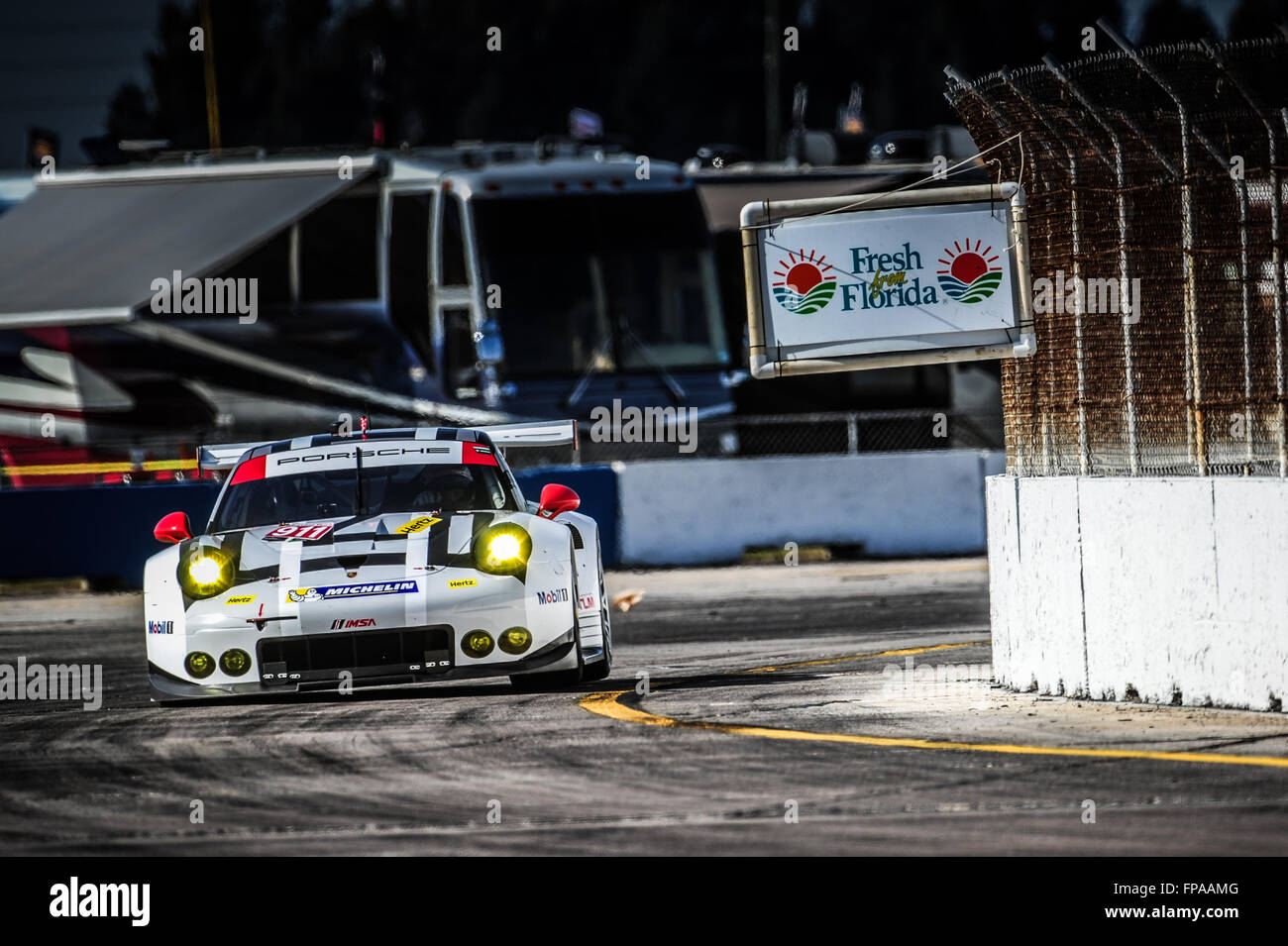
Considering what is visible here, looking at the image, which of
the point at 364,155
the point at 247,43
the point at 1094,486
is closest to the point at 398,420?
the point at 364,155

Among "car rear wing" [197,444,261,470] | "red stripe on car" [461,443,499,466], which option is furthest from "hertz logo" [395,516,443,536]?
"car rear wing" [197,444,261,470]

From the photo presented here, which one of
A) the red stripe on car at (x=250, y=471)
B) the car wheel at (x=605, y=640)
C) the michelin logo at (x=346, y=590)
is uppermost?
the red stripe on car at (x=250, y=471)

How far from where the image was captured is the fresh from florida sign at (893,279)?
10.0m

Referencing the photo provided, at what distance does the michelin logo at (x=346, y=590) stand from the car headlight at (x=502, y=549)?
39cm

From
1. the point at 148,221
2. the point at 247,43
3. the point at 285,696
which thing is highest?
the point at 247,43

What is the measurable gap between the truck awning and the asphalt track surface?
425 inches

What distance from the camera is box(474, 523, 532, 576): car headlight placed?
9883 millimetres

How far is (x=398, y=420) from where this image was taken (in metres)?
22.3

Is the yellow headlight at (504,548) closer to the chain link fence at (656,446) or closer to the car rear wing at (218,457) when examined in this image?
the car rear wing at (218,457)

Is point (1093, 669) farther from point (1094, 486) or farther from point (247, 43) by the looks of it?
point (247, 43)

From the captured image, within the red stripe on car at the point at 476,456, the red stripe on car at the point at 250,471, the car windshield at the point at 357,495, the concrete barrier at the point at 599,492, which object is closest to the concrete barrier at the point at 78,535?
the concrete barrier at the point at 599,492

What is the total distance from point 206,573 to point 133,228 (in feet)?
46.3

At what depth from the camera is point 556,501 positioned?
10.6 m

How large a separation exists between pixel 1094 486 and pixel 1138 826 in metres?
3.24
